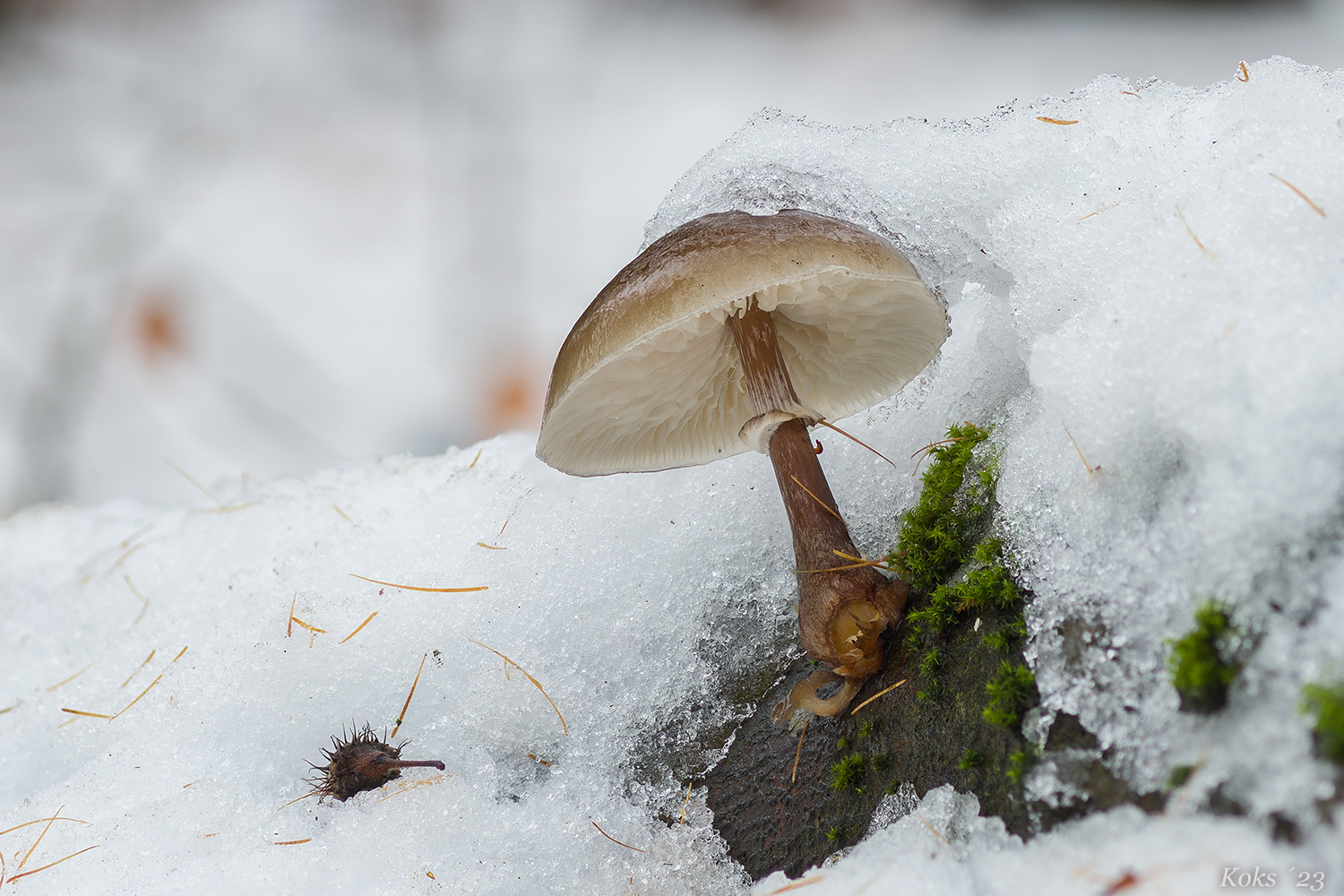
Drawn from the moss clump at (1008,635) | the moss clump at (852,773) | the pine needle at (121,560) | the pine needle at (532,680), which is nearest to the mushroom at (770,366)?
the moss clump at (852,773)

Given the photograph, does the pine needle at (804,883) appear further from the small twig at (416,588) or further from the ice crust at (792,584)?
the small twig at (416,588)

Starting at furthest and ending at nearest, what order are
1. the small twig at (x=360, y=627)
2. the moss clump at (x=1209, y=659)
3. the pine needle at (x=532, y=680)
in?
the small twig at (x=360, y=627), the pine needle at (x=532, y=680), the moss clump at (x=1209, y=659)


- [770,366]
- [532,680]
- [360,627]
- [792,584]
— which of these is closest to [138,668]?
[360,627]

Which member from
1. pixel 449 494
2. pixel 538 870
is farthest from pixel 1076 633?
pixel 449 494

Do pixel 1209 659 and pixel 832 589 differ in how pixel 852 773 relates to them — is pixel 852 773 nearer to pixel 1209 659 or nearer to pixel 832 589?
pixel 832 589

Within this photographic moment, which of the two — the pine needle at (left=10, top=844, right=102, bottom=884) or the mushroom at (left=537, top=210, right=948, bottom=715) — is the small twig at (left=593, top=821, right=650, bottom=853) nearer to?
the mushroom at (left=537, top=210, right=948, bottom=715)

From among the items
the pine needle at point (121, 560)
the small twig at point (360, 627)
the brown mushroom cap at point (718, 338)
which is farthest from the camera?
the pine needle at point (121, 560)

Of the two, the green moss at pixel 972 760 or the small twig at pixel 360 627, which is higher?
the small twig at pixel 360 627
